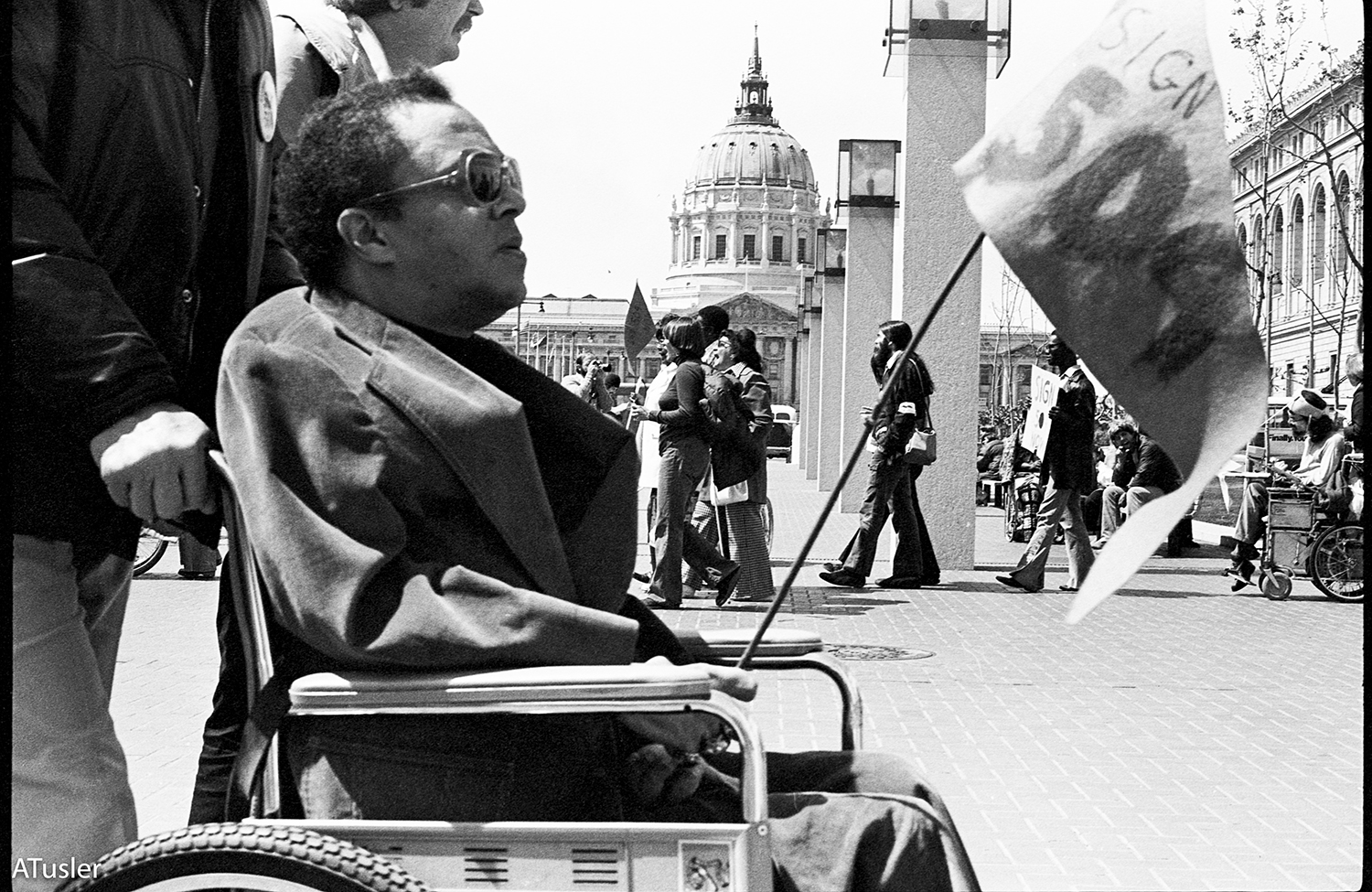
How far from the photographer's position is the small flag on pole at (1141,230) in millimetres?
2184

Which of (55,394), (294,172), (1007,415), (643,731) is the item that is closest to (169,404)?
(55,394)

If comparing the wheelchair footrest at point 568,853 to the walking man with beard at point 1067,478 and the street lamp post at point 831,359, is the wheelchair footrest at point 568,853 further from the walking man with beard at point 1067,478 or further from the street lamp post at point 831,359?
the street lamp post at point 831,359

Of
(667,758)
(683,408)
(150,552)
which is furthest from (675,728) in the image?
(150,552)

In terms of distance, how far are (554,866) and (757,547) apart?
29.1 feet

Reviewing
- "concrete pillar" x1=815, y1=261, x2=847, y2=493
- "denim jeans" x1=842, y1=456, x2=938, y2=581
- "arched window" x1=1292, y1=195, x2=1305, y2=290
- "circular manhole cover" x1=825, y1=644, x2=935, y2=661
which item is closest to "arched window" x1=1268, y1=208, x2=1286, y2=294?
"arched window" x1=1292, y1=195, x2=1305, y2=290

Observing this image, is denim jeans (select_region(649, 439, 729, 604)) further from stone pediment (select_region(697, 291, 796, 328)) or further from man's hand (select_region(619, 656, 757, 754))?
stone pediment (select_region(697, 291, 796, 328))

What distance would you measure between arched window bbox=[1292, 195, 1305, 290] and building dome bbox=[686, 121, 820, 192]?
111 m

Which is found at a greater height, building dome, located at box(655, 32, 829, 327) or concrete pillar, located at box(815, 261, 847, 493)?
building dome, located at box(655, 32, 829, 327)

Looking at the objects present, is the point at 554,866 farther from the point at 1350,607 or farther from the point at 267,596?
the point at 1350,607

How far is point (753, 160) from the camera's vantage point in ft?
517

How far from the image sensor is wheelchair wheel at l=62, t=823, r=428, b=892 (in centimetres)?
220

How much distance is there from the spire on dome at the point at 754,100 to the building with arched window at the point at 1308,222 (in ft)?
348

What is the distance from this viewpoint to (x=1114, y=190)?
2.21 meters

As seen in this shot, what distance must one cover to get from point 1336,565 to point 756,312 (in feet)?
419
